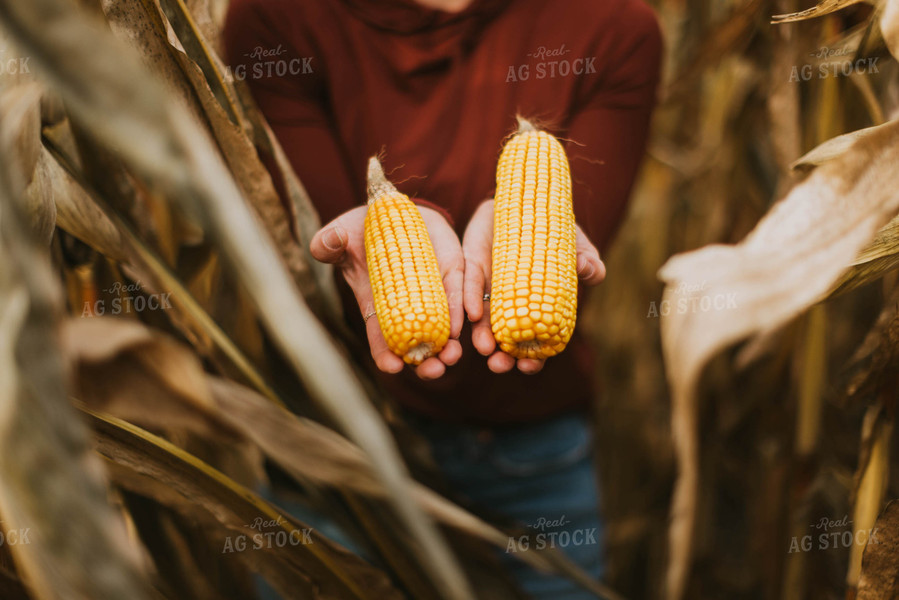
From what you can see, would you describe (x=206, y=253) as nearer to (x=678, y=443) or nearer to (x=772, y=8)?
(x=678, y=443)

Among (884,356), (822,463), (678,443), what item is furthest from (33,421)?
(822,463)

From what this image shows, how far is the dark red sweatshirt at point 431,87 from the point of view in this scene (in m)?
0.46

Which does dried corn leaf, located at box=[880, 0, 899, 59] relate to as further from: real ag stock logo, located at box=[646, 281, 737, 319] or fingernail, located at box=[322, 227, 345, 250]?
fingernail, located at box=[322, 227, 345, 250]

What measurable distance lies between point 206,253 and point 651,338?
2.21 feet

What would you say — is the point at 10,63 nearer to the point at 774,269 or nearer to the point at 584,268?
the point at 584,268

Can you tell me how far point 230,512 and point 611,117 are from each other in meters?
0.46

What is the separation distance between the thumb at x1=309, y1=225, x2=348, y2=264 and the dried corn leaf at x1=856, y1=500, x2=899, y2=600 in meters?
0.50

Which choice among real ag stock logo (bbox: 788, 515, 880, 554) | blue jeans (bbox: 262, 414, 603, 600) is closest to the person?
blue jeans (bbox: 262, 414, 603, 600)

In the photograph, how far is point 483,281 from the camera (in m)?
0.43

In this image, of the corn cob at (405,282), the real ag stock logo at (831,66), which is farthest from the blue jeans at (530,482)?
the real ag stock logo at (831,66)

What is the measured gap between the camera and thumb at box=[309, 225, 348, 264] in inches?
17.6

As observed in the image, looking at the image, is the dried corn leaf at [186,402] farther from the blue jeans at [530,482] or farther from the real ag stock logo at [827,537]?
the real ag stock logo at [827,537]

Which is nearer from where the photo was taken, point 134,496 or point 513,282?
point 513,282

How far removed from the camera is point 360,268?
1.47 ft
